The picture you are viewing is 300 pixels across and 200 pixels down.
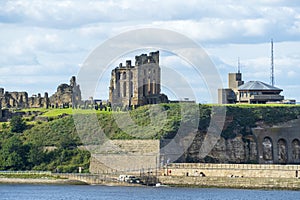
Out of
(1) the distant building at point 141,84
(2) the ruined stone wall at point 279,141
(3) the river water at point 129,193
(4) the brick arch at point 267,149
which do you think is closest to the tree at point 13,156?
A: (3) the river water at point 129,193

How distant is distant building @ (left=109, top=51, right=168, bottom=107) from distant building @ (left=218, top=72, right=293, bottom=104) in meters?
7.49

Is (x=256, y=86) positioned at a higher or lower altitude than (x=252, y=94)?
higher

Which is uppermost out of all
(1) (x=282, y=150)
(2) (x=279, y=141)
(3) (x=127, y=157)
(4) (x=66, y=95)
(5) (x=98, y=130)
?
(4) (x=66, y=95)

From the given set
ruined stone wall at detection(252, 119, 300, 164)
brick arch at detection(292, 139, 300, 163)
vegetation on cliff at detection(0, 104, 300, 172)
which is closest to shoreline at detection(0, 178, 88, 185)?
vegetation on cliff at detection(0, 104, 300, 172)

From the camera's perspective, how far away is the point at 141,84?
12206 cm

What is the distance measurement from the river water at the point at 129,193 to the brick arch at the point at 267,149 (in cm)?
2144

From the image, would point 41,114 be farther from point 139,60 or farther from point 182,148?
point 182,148

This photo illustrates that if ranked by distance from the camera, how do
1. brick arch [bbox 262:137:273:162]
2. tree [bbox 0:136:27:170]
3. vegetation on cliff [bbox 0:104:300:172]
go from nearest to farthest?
vegetation on cliff [bbox 0:104:300:172] < tree [bbox 0:136:27:170] < brick arch [bbox 262:137:273:162]

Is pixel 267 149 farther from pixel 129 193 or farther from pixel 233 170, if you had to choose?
pixel 129 193

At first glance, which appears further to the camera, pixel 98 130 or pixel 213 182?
pixel 98 130

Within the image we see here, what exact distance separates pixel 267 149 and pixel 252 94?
42.1 feet

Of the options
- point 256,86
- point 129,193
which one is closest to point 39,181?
point 129,193

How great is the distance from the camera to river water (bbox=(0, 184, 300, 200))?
86.5 metres

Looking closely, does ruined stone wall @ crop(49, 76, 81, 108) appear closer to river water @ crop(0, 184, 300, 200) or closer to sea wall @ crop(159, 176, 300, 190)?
sea wall @ crop(159, 176, 300, 190)
